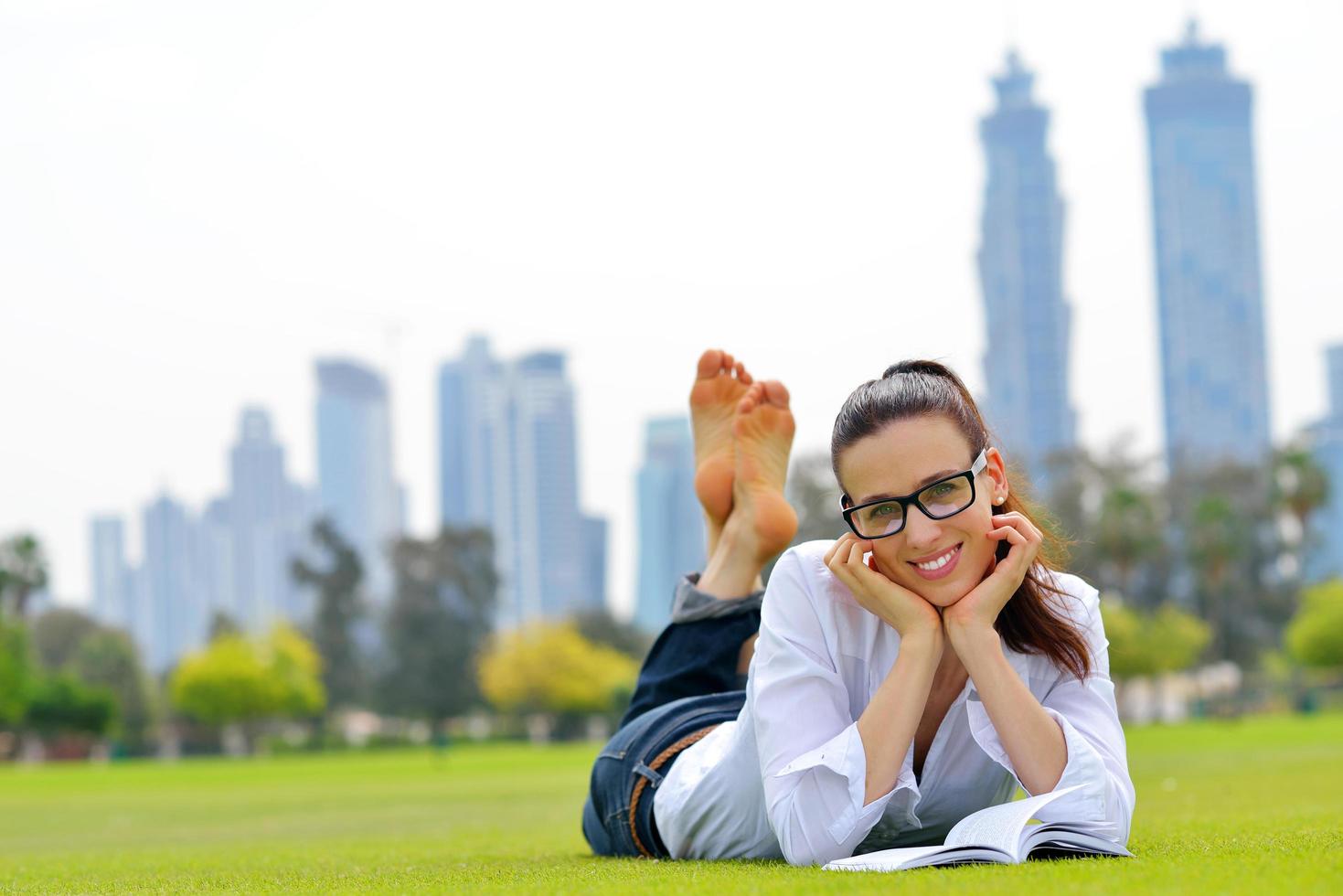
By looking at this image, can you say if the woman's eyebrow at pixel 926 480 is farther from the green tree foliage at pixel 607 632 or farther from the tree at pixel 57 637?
the tree at pixel 57 637

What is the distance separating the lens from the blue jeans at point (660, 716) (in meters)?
3.69

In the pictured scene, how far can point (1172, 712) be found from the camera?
57469mm

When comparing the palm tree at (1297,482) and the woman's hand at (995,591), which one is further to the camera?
the palm tree at (1297,482)

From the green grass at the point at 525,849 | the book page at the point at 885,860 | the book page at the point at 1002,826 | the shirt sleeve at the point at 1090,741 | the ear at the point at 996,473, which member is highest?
the ear at the point at 996,473

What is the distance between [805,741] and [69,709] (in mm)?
51379

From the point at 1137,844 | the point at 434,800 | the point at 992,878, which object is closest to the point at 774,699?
the point at 992,878

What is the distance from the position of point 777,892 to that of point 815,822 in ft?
1.74

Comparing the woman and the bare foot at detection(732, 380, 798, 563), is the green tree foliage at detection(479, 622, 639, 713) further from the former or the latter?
the woman

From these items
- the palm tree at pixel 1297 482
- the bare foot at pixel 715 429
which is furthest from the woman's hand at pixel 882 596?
the palm tree at pixel 1297 482

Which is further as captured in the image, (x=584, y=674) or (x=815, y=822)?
(x=584, y=674)

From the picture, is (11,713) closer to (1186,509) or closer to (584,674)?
(584,674)

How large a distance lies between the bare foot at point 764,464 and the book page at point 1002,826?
1590 mm

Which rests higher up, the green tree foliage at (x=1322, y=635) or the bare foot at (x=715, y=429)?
the bare foot at (x=715, y=429)

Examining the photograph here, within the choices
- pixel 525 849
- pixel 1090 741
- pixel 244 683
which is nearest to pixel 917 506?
pixel 1090 741
